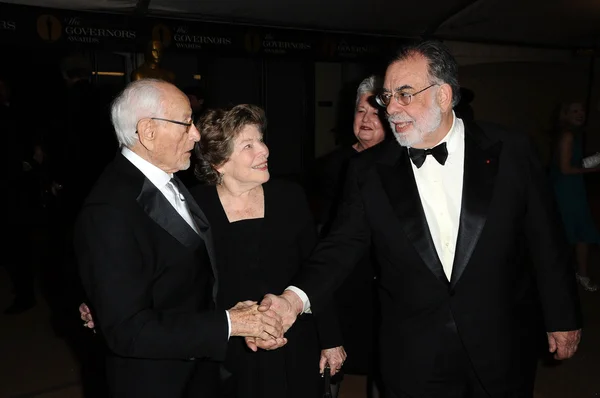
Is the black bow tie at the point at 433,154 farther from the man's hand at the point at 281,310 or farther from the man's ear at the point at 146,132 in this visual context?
the man's ear at the point at 146,132

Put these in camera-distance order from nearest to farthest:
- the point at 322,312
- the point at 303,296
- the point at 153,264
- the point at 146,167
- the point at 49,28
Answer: the point at 153,264 → the point at 146,167 → the point at 303,296 → the point at 322,312 → the point at 49,28

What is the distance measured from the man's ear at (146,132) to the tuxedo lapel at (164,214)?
0.13 m

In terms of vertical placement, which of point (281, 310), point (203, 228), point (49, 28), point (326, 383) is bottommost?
point (326, 383)

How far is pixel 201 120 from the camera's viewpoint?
8.83 ft

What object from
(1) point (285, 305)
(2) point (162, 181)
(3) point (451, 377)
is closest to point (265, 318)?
(1) point (285, 305)

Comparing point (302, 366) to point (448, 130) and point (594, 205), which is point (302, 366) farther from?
point (594, 205)

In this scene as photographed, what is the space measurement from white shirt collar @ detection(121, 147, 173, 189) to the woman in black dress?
499mm

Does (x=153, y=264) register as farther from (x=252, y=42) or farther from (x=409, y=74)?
(x=252, y=42)

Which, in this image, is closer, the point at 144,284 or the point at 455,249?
the point at 144,284

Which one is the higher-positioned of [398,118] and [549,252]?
[398,118]

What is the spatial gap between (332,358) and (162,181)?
1.20 meters

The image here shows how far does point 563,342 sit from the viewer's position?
228 cm

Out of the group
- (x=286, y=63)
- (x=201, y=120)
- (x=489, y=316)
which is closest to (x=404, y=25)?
(x=286, y=63)

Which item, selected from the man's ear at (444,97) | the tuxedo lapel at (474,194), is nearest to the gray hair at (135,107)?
the man's ear at (444,97)
